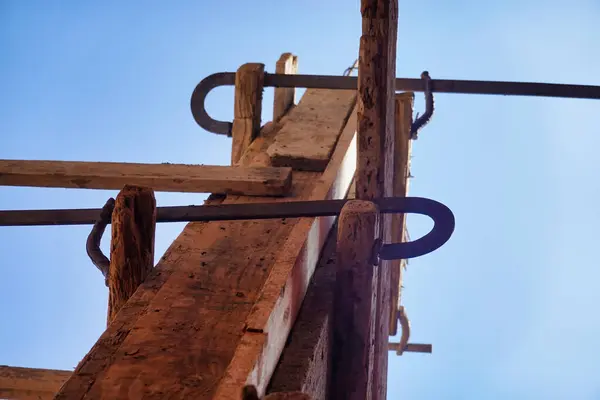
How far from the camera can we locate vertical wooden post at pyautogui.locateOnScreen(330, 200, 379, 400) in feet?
10.4

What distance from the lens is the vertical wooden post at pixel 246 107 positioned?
480 cm

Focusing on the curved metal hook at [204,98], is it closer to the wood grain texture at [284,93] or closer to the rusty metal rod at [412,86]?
the rusty metal rod at [412,86]

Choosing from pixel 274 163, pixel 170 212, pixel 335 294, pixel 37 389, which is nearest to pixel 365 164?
pixel 335 294

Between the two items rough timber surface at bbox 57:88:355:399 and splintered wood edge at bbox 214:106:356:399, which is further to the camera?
rough timber surface at bbox 57:88:355:399

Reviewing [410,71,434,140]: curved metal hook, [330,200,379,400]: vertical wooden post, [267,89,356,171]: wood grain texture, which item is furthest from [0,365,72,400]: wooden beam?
[410,71,434,140]: curved metal hook

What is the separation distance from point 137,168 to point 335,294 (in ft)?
3.88

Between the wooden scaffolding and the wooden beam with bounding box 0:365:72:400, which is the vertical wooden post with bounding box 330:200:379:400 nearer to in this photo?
the wooden scaffolding

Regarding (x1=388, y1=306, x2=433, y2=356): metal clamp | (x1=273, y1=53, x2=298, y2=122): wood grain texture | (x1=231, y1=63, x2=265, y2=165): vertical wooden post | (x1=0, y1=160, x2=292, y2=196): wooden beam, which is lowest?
(x1=0, y1=160, x2=292, y2=196): wooden beam

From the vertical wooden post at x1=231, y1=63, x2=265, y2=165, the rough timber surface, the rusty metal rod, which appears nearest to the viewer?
the rough timber surface

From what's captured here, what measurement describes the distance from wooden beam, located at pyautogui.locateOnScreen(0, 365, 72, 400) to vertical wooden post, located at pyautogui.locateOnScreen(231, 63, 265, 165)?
1.32m

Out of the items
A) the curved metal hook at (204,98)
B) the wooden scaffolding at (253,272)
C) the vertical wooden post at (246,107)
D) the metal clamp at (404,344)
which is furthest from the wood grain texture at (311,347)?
the metal clamp at (404,344)

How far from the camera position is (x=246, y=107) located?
485cm

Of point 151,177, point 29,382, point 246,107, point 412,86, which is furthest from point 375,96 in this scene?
point 29,382

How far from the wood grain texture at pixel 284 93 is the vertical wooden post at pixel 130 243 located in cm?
193
